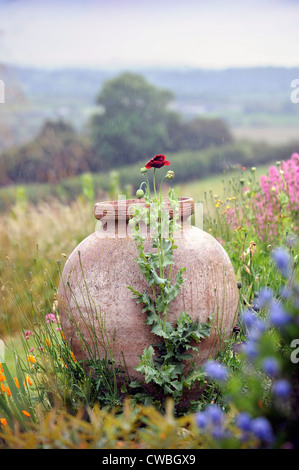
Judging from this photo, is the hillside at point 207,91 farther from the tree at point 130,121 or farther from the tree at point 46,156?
the tree at point 46,156

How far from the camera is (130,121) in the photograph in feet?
81.6

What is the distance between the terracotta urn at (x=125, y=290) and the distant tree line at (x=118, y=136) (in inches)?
644

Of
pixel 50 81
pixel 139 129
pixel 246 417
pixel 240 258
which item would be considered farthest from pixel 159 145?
pixel 246 417

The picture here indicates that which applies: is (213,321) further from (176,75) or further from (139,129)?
(176,75)

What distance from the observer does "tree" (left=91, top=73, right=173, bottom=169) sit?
2381cm

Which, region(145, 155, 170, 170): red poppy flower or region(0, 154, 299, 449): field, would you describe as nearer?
region(0, 154, 299, 449): field

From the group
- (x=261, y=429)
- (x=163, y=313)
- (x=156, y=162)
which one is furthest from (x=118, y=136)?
(x=261, y=429)

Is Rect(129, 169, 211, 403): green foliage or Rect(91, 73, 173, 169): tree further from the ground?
Rect(91, 73, 173, 169): tree

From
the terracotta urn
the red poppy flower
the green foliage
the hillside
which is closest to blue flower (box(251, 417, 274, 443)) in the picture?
the green foliage

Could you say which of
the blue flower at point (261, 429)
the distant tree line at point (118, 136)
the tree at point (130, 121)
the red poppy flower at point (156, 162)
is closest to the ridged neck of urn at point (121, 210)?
the red poppy flower at point (156, 162)

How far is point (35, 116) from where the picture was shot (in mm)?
24297

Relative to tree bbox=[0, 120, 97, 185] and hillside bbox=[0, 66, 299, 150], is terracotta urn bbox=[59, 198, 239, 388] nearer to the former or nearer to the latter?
tree bbox=[0, 120, 97, 185]

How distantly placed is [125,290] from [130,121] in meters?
22.9

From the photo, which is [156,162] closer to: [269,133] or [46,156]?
[46,156]
